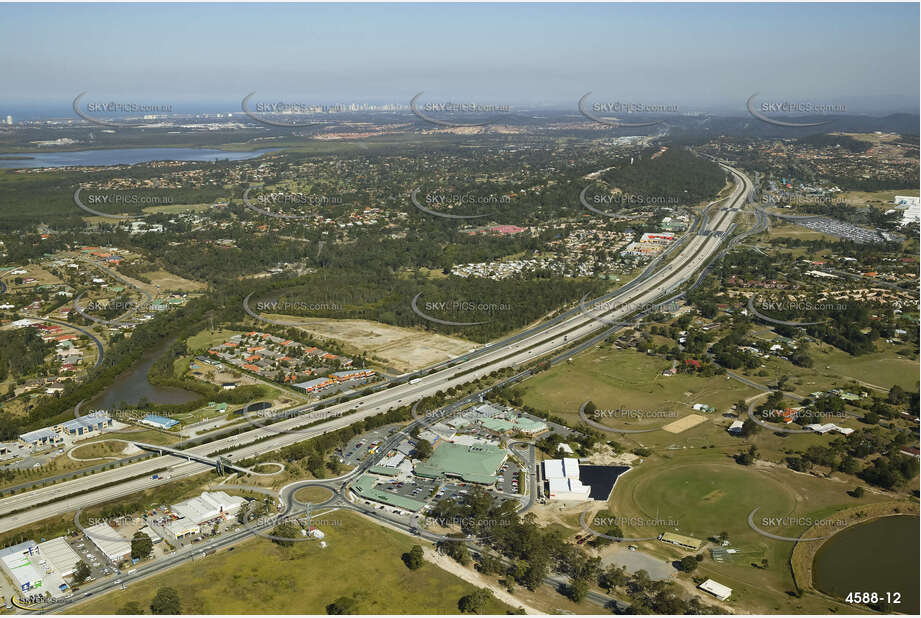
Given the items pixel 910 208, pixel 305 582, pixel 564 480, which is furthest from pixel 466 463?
pixel 910 208

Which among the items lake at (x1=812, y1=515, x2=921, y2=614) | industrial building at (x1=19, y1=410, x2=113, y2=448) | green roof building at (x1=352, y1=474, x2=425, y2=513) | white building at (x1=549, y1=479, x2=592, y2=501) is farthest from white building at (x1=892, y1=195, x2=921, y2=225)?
industrial building at (x1=19, y1=410, x2=113, y2=448)

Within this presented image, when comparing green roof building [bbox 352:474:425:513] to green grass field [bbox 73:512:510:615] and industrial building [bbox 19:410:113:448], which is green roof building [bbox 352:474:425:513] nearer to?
green grass field [bbox 73:512:510:615]

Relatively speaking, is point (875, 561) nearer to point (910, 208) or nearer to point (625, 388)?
point (625, 388)

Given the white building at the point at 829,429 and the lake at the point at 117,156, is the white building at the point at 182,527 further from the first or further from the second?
the lake at the point at 117,156

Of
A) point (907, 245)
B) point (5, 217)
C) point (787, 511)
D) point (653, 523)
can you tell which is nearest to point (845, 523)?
point (787, 511)

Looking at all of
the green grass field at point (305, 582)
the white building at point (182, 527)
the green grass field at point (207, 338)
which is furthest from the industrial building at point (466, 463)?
the green grass field at point (207, 338)
